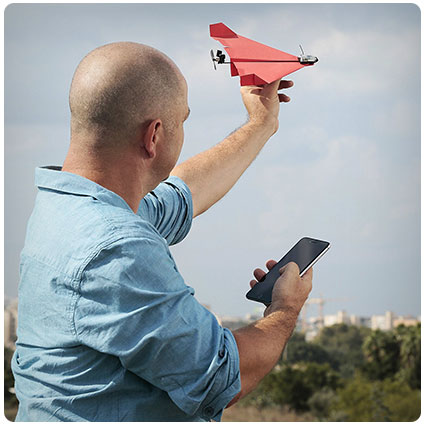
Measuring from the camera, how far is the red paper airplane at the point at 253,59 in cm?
179

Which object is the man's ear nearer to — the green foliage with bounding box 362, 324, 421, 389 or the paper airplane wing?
the paper airplane wing

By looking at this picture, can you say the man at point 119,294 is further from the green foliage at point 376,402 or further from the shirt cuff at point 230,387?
the green foliage at point 376,402

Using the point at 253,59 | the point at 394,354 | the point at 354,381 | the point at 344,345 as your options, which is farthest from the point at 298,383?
the point at 253,59

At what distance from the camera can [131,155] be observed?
1241mm

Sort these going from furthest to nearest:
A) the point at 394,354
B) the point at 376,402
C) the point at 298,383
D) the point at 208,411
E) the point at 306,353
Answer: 1. the point at 306,353
2. the point at 394,354
3. the point at 298,383
4. the point at 376,402
5. the point at 208,411

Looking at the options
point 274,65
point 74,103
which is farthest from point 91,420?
point 274,65

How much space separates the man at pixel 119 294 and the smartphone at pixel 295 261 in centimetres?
14

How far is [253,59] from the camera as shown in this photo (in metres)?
1.82

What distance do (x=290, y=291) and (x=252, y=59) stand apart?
777 mm

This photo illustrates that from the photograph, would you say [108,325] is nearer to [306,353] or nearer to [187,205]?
[187,205]

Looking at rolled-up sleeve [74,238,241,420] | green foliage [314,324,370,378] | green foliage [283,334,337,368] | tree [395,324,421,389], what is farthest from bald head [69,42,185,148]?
green foliage [314,324,370,378]

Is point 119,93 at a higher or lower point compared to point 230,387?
higher

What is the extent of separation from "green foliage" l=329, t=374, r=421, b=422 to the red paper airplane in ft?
54.9

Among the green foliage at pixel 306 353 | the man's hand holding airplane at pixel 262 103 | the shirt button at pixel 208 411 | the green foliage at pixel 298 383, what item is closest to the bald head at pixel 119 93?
the shirt button at pixel 208 411
